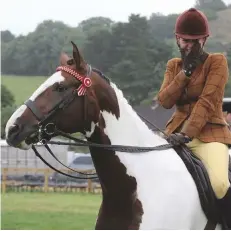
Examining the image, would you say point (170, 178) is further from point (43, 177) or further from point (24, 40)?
point (24, 40)

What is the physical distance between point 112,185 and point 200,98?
108 cm

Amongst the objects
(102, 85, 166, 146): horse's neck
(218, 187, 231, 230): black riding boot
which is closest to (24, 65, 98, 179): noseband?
(102, 85, 166, 146): horse's neck

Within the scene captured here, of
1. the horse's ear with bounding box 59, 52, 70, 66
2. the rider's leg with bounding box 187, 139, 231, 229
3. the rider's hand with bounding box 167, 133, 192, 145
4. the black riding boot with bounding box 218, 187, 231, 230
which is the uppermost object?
the horse's ear with bounding box 59, 52, 70, 66

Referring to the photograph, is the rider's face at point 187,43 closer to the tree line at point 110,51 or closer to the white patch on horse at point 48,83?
the white patch on horse at point 48,83

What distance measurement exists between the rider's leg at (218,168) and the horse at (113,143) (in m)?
0.22

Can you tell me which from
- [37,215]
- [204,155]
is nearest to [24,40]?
[37,215]

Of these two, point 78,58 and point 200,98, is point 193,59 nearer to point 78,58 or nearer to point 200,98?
point 200,98

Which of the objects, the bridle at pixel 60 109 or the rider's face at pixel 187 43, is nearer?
the bridle at pixel 60 109

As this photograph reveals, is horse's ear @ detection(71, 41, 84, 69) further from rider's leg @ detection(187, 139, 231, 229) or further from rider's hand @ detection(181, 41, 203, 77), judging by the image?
rider's leg @ detection(187, 139, 231, 229)

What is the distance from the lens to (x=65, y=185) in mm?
30688

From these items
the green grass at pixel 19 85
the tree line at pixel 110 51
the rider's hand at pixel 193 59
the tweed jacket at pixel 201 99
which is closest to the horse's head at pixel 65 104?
the tweed jacket at pixel 201 99

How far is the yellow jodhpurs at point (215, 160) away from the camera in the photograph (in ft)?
18.5

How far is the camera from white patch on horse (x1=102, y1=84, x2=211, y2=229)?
5332 millimetres

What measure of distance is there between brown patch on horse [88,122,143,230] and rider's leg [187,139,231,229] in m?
0.70
